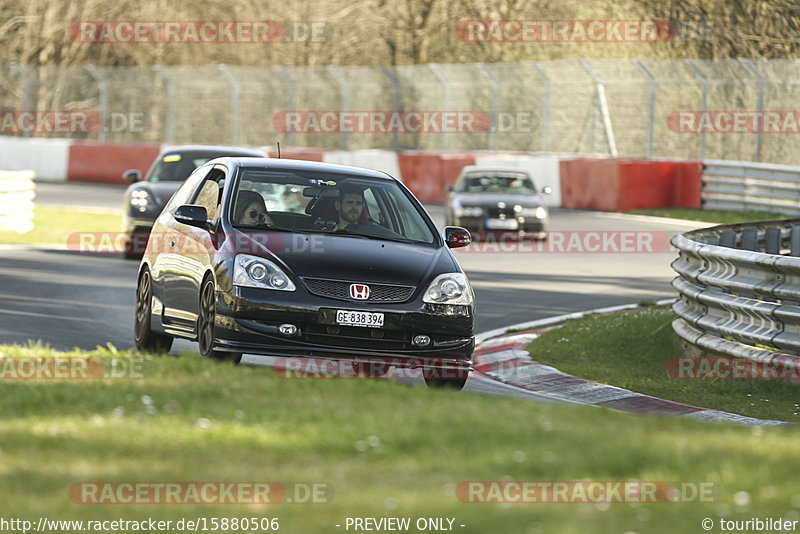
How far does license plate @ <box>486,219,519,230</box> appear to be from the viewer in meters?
25.2

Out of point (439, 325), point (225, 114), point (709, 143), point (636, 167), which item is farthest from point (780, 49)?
point (439, 325)

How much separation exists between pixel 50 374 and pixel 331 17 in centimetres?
4841

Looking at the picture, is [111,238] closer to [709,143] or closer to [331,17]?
[709,143]

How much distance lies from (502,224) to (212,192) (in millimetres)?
14262

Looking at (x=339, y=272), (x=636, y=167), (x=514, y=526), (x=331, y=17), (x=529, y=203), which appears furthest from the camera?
(x=331, y=17)

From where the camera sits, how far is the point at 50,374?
28.6 feet

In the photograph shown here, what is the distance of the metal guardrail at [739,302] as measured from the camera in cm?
1128

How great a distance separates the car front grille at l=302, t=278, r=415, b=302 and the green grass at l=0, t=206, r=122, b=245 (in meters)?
13.5

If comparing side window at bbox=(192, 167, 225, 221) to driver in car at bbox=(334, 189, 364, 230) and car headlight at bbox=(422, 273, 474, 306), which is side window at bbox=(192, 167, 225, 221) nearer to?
driver in car at bbox=(334, 189, 364, 230)

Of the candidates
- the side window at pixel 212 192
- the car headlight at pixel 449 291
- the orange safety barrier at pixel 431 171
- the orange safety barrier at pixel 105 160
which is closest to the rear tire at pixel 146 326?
the side window at pixel 212 192

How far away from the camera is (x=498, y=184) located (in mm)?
26500

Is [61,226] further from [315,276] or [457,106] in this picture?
[457,106]

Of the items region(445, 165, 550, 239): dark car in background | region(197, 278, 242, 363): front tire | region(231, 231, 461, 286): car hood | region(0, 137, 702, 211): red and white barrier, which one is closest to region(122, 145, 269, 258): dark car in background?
region(445, 165, 550, 239): dark car in background

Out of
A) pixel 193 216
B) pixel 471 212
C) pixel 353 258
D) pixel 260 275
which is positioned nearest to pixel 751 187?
pixel 471 212
